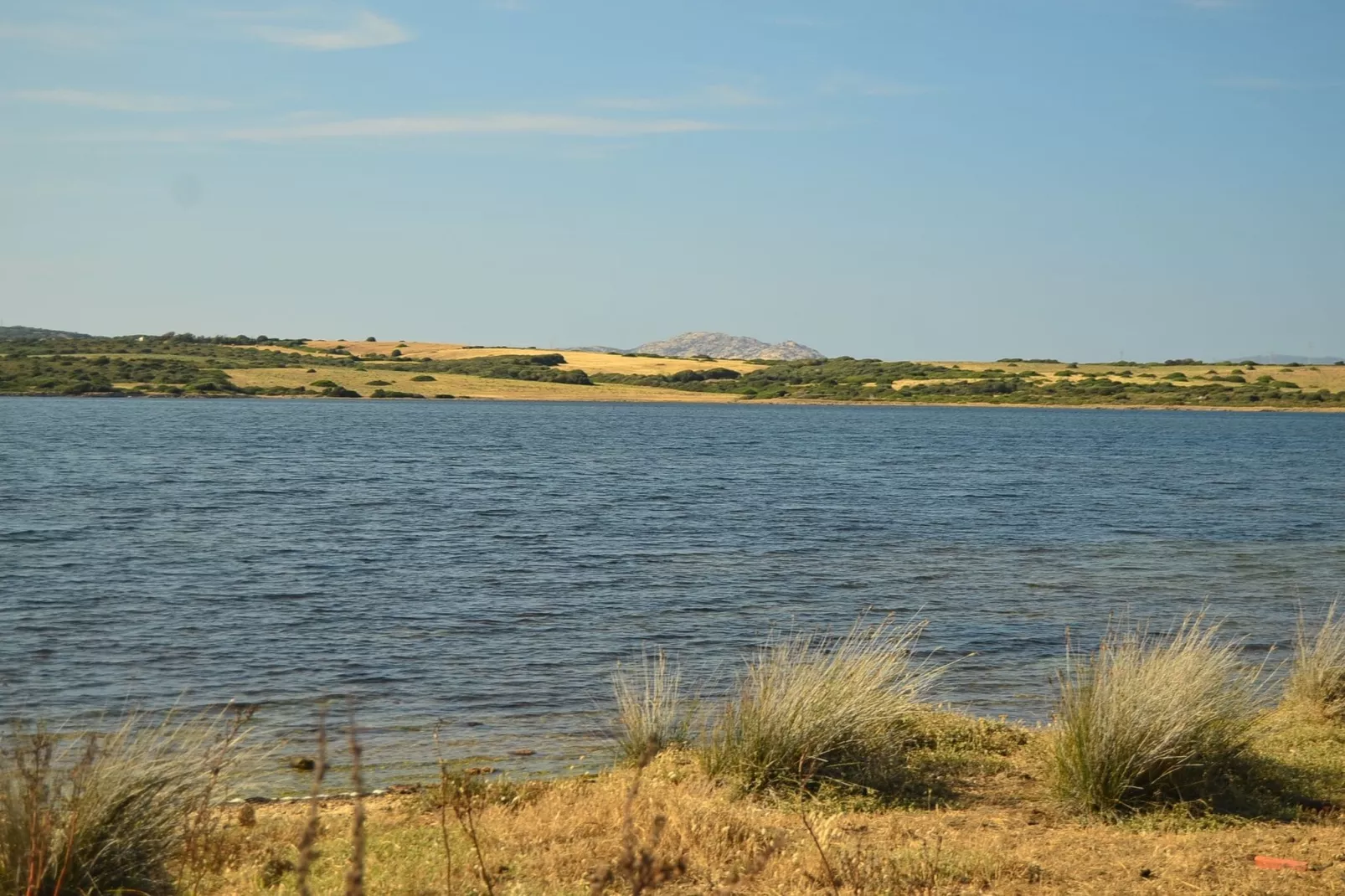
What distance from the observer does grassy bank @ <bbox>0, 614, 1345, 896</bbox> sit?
23.3ft

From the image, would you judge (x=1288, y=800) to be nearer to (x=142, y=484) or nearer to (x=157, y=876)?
(x=157, y=876)

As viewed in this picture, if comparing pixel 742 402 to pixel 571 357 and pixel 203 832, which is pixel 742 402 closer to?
pixel 571 357

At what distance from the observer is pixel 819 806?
955cm

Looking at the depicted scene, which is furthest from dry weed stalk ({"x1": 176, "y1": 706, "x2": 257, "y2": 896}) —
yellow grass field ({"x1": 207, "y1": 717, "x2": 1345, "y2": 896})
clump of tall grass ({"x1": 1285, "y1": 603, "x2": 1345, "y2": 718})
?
clump of tall grass ({"x1": 1285, "y1": 603, "x2": 1345, "y2": 718})

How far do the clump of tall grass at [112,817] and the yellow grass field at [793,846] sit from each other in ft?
1.62

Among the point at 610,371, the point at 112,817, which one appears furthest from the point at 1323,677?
the point at 610,371

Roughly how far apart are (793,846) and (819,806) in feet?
5.06

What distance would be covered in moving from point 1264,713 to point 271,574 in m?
19.7

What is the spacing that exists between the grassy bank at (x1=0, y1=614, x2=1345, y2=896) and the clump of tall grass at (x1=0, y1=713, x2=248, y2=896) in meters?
0.02

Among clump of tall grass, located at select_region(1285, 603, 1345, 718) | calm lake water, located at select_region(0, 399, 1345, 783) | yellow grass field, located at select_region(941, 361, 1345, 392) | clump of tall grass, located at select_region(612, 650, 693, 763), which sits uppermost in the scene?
yellow grass field, located at select_region(941, 361, 1345, 392)

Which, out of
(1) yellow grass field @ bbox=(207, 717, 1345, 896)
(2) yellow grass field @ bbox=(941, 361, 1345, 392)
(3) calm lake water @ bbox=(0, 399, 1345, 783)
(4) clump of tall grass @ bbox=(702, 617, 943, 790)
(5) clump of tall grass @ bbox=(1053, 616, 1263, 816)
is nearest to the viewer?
A: (1) yellow grass field @ bbox=(207, 717, 1345, 896)

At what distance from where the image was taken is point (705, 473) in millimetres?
57969

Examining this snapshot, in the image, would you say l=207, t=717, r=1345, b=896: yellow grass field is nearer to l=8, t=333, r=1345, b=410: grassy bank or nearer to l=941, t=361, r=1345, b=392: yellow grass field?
l=8, t=333, r=1345, b=410: grassy bank

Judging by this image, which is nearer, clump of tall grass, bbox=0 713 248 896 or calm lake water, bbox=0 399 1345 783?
clump of tall grass, bbox=0 713 248 896
